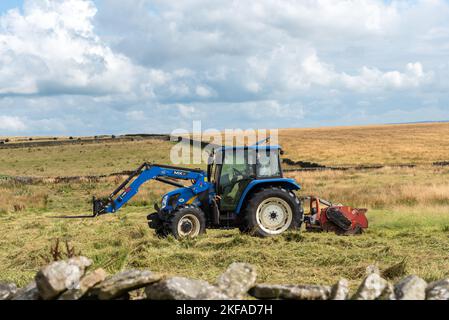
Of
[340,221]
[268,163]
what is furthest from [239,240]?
[340,221]

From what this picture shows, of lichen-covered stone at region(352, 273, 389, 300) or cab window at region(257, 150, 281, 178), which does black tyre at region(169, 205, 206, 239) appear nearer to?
cab window at region(257, 150, 281, 178)

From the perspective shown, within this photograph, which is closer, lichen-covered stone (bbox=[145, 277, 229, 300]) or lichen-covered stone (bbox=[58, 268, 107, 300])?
lichen-covered stone (bbox=[145, 277, 229, 300])

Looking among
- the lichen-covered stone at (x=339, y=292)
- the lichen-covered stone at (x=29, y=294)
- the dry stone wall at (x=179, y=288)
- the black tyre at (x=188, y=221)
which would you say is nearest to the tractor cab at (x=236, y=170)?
the black tyre at (x=188, y=221)

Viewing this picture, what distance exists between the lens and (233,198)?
1254 cm

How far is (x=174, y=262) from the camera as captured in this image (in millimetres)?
9781

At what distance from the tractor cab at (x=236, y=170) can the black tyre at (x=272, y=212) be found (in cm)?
36

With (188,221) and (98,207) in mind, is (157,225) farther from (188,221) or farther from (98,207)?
(98,207)

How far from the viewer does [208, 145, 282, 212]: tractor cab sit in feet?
41.1

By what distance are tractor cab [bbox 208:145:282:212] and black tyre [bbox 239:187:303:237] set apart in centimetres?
36

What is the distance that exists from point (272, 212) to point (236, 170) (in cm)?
126

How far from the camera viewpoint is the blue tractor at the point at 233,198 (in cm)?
1232

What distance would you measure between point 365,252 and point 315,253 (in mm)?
953

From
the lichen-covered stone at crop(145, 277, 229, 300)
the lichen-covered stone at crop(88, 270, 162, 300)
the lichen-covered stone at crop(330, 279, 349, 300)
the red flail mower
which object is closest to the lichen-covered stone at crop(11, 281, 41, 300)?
the lichen-covered stone at crop(88, 270, 162, 300)
